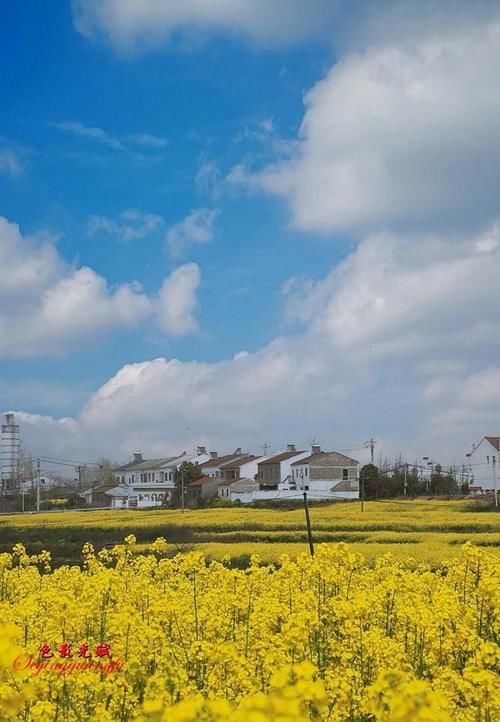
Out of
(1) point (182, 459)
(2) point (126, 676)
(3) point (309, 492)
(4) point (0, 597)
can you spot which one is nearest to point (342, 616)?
(2) point (126, 676)

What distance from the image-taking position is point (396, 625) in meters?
9.97

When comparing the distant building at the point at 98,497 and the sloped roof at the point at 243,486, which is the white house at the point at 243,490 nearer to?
the sloped roof at the point at 243,486

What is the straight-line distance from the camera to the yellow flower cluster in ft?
15.5

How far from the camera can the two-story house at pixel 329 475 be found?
286 ft

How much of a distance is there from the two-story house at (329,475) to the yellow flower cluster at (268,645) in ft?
247

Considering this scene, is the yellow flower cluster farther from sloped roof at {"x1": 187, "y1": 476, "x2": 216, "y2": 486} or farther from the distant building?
the distant building

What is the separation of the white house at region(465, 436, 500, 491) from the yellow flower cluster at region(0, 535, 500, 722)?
80.5m

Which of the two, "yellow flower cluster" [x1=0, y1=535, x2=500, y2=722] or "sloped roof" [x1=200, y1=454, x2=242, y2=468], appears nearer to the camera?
"yellow flower cluster" [x1=0, y1=535, x2=500, y2=722]

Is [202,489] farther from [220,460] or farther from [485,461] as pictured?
[485,461]

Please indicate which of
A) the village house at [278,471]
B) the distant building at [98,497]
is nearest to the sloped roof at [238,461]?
the village house at [278,471]

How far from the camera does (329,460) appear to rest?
88.9 metres

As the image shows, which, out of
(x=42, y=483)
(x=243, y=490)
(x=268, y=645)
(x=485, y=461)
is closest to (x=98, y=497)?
(x=243, y=490)

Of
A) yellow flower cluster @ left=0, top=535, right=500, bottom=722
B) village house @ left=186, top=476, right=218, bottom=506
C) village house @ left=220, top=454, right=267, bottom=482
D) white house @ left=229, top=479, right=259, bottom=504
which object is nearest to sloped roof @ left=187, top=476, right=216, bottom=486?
village house @ left=186, top=476, right=218, bottom=506

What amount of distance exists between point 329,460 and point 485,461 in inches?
737
